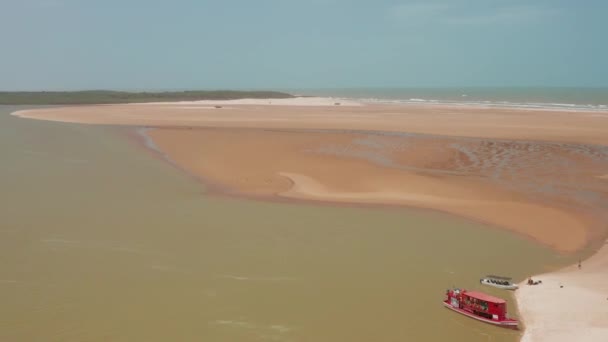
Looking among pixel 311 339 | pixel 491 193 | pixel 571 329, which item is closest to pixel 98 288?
pixel 311 339

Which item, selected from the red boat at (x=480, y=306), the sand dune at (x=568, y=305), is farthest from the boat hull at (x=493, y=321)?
the sand dune at (x=568, y=305)

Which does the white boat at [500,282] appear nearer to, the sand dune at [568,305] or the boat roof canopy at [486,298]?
the sand dune at [568,305]

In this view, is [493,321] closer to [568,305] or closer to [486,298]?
[486,298]

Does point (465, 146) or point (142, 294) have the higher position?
point (465, 146)

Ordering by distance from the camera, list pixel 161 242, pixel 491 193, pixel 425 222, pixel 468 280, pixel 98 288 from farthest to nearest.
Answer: pixel 491 193 < pixel 425 222 < pixel 161 242 < pixel 468 280 < pixel 98 288

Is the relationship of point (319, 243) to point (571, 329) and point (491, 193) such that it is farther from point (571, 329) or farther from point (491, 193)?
point (491, 193)

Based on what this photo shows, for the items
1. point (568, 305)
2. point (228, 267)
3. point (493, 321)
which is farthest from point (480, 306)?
point (228, 267)

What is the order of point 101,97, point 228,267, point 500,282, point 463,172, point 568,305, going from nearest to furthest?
point 568,305, point 500,282, point 228,267, point 463,172, point 101,97

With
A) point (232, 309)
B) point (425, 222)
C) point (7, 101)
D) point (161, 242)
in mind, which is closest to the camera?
point (232, 309)
